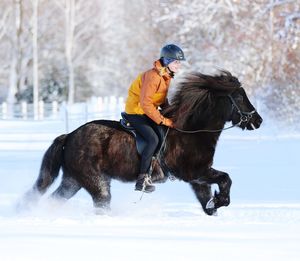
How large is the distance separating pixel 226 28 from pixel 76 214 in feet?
120

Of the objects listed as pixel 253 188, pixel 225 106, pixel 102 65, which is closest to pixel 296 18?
pixel 253 188

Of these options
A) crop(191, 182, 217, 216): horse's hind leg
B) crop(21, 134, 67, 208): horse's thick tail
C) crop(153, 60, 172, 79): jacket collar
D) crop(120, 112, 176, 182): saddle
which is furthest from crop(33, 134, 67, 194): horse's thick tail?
crop(191, 182, 217, 216): horse's hind leg

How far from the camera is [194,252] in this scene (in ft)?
23.6

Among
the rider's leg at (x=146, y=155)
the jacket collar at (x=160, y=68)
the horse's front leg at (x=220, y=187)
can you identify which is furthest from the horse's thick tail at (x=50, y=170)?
the horse's front leg at (x=220, y=187)

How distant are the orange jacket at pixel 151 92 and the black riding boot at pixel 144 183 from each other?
0.67 m

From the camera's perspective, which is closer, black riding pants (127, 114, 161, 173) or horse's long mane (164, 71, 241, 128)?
black riding pants (127, 114, 161, 173)

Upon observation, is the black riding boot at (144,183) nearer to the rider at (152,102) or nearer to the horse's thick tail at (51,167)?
the rider at (152,102)

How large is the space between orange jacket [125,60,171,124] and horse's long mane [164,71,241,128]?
0.71ft

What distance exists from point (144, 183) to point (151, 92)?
1.09m

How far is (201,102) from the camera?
10461 mm

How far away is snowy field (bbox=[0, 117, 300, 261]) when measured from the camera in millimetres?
7195

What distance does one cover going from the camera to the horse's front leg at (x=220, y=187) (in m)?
10.1

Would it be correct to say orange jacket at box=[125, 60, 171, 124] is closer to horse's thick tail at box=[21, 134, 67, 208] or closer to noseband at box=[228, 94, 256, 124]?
noseband at box=[228, 94, 256, 124]

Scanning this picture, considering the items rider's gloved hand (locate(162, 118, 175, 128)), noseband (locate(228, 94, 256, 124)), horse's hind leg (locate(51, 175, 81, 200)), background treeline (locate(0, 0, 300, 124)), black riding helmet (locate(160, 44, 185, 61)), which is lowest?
background treeline (locate(0, 0, 300, 124))
